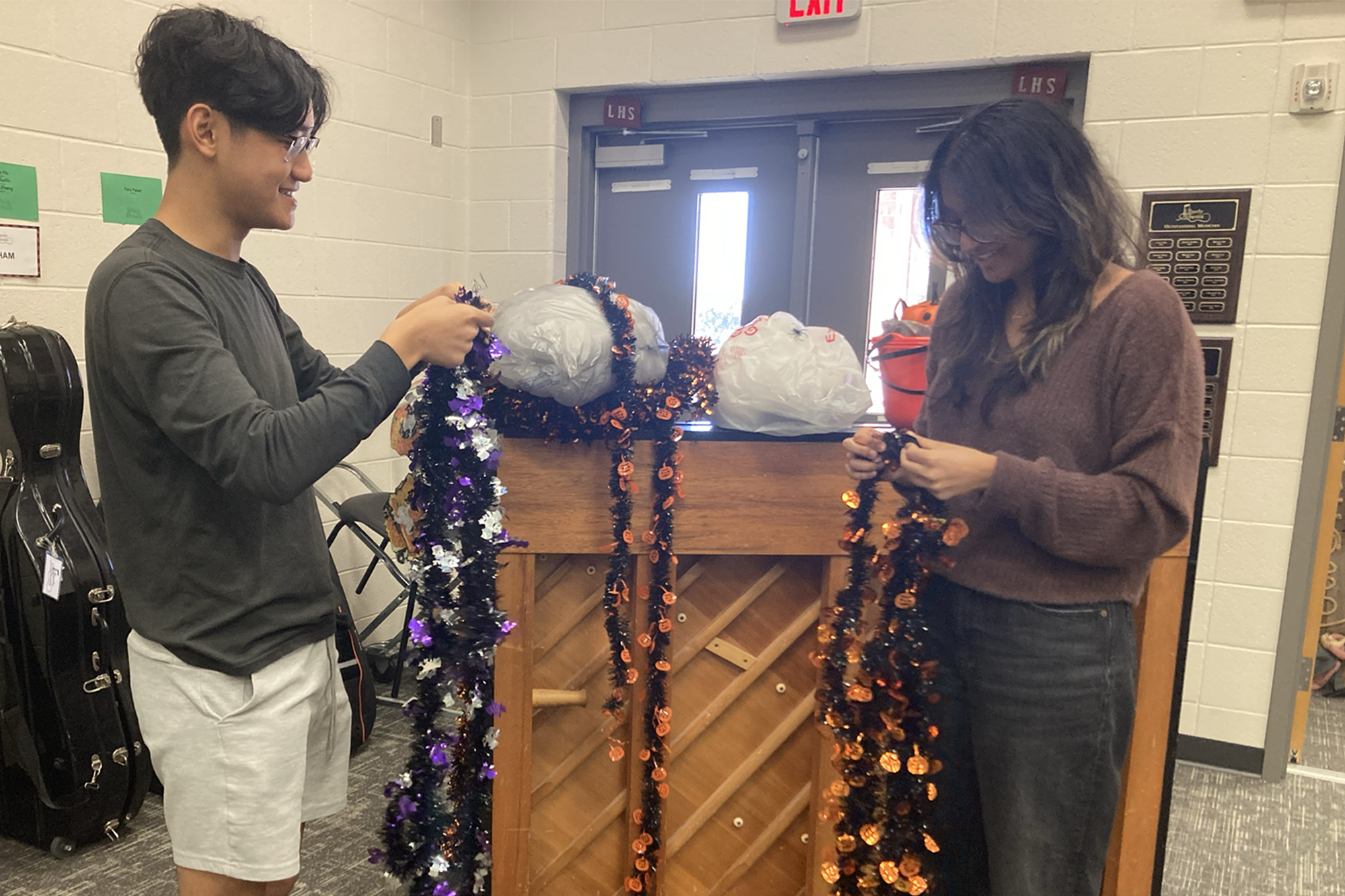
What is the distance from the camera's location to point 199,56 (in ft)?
3.69

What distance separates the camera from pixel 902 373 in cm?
170

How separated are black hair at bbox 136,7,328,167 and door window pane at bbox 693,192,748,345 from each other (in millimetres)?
2382

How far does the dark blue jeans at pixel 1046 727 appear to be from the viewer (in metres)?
1.23

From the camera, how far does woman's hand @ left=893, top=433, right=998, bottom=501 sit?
1.22m

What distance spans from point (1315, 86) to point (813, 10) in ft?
4.91

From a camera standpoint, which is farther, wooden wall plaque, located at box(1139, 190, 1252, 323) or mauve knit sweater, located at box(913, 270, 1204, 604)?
wooden wall plaque, located at box(1139, 190, 1252, 323)

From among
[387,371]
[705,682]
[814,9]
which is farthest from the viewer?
[814,9]

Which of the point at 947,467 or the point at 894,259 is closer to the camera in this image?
the point at 947,467

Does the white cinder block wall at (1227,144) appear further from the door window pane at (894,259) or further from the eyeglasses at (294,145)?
the eyeglasses at (294,145)

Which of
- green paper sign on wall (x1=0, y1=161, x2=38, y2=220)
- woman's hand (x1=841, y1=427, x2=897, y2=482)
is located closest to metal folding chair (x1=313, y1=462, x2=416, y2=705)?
green paper sign on wall (x1=0, y1=161, x2=38, y2=220)

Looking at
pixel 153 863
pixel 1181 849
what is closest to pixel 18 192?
pixel 153 863

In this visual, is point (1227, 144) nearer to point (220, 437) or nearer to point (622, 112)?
point (622, 112)

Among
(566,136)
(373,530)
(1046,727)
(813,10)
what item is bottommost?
(373,530)

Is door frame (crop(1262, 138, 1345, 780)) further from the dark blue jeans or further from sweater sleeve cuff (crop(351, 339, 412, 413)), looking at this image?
sweater sleeve cuff (crop(351, 339, 412, 413))
